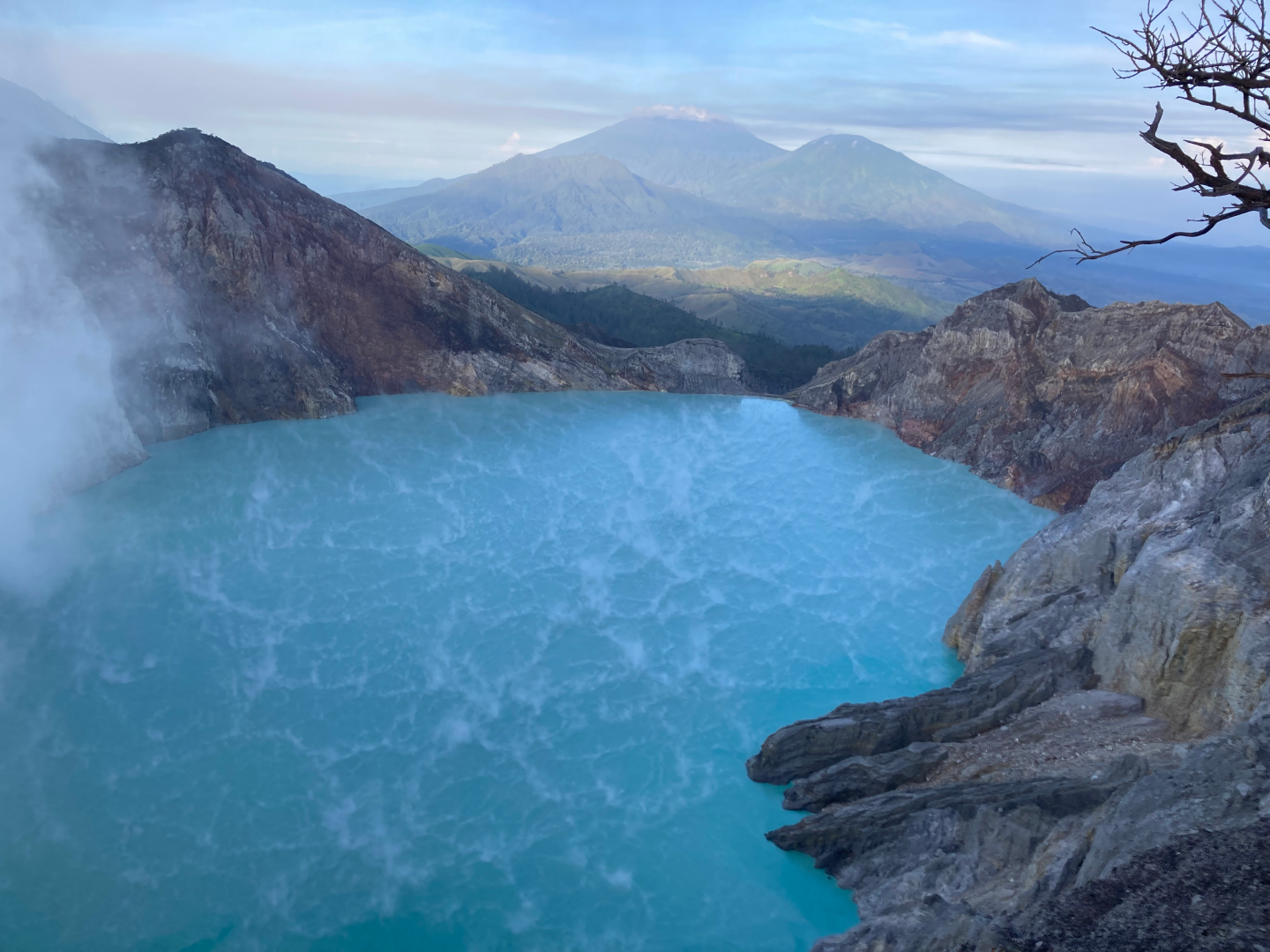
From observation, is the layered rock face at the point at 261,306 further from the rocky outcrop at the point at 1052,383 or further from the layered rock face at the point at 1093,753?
the layered rock face at the point at 1093,753

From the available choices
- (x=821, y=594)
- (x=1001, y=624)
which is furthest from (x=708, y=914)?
(x=821, y=594)

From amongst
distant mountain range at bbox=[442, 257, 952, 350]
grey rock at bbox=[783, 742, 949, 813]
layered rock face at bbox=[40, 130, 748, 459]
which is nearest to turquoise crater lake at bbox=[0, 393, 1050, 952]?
grey rock at bbox=[783, 742, 949, 813]

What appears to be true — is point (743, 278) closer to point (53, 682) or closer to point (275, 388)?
point (275, 388)

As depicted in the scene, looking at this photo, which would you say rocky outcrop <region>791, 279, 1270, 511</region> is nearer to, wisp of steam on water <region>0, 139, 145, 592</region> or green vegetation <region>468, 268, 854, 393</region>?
green vegetation <region>468, 268, 854, 393</region>

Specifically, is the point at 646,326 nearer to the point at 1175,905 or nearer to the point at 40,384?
the point at 40,384

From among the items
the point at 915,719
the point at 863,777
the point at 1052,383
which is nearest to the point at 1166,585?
the point at 915,719

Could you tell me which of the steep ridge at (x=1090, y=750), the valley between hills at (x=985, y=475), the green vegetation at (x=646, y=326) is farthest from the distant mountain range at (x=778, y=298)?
the steep ridge at (x=1090, y=750)
